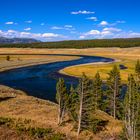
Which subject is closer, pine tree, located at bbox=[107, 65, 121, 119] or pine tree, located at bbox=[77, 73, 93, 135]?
pine tree, located at bbox=[77, 73, 93, 135]

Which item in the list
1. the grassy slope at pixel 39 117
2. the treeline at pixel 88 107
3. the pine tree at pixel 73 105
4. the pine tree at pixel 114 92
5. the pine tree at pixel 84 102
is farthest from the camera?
the pine tree at pixel 114 92

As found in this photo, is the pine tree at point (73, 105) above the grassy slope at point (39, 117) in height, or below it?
above

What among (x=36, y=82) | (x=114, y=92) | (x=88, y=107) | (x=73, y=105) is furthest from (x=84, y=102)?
(x=36, y=82)

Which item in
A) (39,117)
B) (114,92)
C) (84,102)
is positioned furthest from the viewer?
(114,92)

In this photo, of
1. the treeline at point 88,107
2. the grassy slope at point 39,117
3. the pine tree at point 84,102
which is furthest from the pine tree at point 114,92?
the pine tree at point 84,102

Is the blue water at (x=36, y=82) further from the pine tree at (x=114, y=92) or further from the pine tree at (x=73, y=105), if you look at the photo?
the pine tree at (x=73, y=105)

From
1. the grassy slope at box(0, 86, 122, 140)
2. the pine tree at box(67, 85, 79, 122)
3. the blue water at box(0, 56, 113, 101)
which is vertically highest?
the pine tree at box(67, 85, 79, 122)

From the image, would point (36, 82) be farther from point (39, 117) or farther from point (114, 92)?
point (39, 117)

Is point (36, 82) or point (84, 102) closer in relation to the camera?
point (84, 102)

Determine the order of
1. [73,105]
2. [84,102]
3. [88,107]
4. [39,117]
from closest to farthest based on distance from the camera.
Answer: [84,102]
[88,107]
[73,105]
[39,117]

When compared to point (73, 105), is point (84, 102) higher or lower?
higher

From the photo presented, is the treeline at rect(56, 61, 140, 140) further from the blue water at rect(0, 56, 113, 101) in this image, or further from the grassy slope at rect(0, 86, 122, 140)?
the blue water at rect(0, 56, 113, 101)

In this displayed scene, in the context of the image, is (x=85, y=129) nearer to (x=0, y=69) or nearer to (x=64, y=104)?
(x=64, y=104)

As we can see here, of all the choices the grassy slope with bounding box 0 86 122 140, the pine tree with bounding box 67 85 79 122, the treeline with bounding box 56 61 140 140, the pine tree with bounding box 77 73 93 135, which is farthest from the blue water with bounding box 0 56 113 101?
the pine tree with bounding box 77 73 93 135
